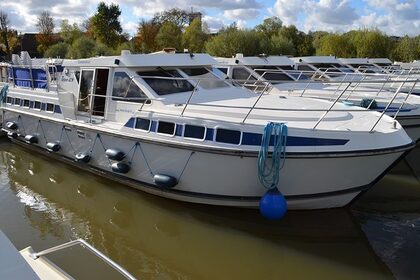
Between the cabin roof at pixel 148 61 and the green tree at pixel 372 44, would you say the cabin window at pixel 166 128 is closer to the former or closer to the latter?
the cabin roof at pixel 148 61

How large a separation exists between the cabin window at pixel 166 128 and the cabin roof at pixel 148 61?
1.79 m

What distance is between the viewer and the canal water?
18.7 feet

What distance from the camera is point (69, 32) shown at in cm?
5241

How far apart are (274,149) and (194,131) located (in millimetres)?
1400

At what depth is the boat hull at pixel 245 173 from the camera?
6387mm

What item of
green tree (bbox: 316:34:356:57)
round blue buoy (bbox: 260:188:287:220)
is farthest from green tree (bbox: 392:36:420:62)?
round blue buoy (bbox: 260:188:287:220)

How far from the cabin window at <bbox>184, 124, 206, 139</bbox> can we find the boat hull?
0.24 meters

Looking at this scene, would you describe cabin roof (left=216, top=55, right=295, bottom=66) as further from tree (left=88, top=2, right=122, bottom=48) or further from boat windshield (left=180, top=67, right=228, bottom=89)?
tree (left=88, top=2, right=122, bottom=48)

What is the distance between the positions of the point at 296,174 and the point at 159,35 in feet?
130

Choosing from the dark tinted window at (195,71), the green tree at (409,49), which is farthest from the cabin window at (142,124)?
the green tree at (409,49)

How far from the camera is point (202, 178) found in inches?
273

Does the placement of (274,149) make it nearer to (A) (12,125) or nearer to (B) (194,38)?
(A) (12,125)

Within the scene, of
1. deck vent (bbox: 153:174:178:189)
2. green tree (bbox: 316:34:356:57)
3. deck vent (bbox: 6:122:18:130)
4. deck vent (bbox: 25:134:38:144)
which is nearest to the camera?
deck vent (bbox: 153:174:178:189)

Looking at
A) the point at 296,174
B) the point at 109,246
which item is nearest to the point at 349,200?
the point at 296,174
